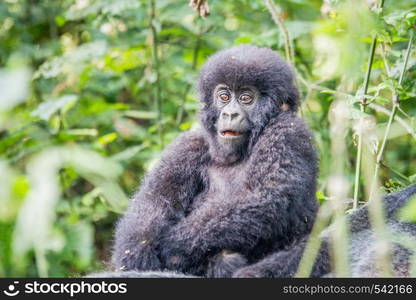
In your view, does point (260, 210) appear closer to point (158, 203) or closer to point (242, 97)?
point (158, 203)

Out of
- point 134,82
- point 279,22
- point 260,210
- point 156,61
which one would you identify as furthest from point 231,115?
point 134,82

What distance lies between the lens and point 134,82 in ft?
24.6

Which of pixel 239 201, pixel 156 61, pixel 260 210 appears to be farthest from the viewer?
pixel 156 61

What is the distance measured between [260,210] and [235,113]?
0.70m

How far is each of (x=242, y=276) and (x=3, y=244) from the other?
1471 mm

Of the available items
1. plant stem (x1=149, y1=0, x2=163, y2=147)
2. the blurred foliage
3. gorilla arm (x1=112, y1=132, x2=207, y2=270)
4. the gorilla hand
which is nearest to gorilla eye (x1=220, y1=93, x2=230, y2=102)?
gorilla arm (x1=112, y1=132, x2=207, y2=270)

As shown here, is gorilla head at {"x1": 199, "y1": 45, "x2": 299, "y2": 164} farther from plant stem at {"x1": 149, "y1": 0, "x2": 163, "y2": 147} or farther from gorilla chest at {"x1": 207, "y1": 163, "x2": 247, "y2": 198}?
plant stem at {"x1": 149, "y1": 0, "x2": 163, "y2": 147}

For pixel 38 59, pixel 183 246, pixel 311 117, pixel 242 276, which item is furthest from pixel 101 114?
pixel 242 276

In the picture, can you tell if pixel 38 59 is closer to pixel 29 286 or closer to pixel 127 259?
pixel 127 259

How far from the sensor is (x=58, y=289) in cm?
256

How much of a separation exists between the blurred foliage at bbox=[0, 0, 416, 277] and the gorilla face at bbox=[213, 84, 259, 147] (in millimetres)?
522

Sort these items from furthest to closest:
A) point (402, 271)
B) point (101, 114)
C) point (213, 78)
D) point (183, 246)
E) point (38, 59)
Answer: point (38, 59) → point (101, 114) → point (213, 78) → point (183, 246) → point (402, 271)

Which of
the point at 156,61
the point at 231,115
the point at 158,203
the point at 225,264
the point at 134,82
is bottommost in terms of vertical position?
the point at 225,264

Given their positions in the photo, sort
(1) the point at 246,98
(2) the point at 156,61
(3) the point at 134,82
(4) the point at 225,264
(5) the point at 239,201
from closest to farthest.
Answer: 1. (4) the point at 225,264
2. (5) the point at 239,201
3. (1) the point at 246,98
4. (2) the point at 156,61
5. (3) the point at 134,82
